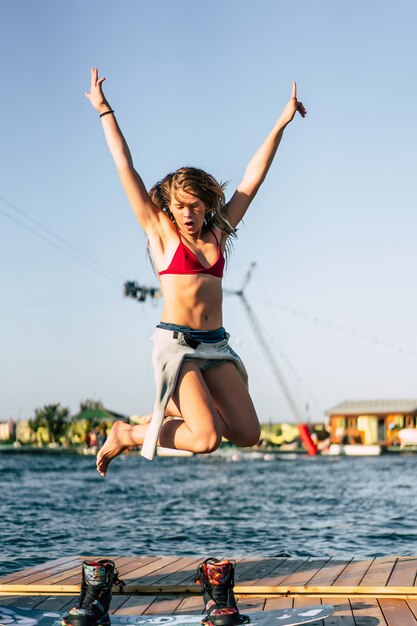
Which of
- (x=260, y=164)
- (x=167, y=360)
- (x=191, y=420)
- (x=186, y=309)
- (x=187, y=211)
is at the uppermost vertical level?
(x=260, y=164)

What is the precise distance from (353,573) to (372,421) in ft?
350

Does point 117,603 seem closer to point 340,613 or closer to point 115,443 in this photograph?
point 115,443

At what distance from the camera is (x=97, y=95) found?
18.6 ft

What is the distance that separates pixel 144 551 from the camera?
14797 millimetres

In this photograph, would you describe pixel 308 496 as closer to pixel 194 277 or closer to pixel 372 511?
pixel 372 511

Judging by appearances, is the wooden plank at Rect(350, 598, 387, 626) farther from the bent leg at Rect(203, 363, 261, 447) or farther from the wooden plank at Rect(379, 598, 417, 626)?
the bent leg at Rect(203, 363, 261, 447)

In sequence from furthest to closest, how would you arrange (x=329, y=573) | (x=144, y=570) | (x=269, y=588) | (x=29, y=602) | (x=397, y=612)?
(x=144, y=570)
(x=329, y=573)
(x=269, y=588)
(x=29, y=602)
(x=397, y=612)

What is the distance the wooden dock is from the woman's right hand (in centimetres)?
346

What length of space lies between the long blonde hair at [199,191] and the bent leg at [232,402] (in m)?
0.98

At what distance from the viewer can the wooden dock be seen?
19.5ft

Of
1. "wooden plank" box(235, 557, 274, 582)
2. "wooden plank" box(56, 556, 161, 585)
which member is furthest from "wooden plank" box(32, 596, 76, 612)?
"wooden plank" box(235, 557, 274, 582)

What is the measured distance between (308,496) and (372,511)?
26.3 feet

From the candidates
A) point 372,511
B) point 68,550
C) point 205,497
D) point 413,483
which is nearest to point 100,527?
point 68,550

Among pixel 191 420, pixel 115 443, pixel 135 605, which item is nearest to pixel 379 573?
pixel 135 605
